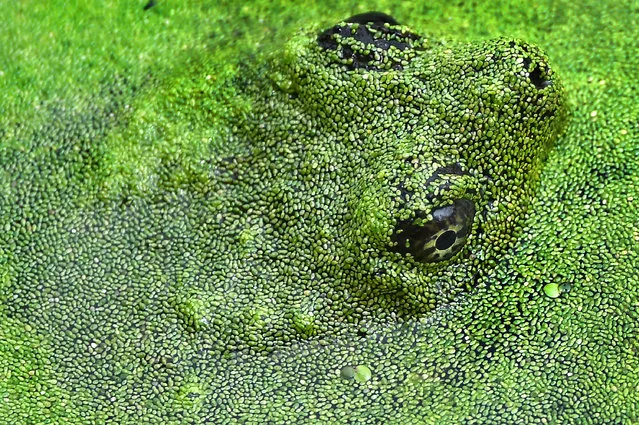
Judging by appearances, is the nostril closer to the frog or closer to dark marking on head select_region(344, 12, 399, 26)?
the frog

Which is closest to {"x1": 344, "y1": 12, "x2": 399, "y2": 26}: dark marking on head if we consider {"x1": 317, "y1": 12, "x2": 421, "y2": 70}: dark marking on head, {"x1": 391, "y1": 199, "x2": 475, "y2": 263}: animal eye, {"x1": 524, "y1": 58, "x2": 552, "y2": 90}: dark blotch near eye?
{"x1": 317, "y1": 12, "x2": 421, "y2": 70}: dark marking on head

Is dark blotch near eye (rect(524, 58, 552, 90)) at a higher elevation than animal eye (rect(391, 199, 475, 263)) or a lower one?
higher

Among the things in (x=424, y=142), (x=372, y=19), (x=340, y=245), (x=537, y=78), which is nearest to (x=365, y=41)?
(x=372, y=19)

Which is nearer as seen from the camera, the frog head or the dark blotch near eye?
the frog head

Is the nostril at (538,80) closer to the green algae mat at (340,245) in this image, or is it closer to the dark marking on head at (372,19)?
the green algae mat at (340,245)

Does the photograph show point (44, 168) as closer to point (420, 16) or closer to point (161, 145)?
point (161, 145)

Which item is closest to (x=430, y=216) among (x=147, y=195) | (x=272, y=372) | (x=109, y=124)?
(x=272, y=372)

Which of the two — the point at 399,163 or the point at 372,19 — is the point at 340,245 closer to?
the point at 399,163

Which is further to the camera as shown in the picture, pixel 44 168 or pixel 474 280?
pixel 44 168
